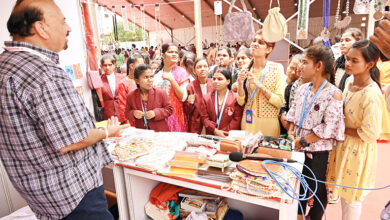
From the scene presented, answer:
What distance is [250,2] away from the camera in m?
12.7

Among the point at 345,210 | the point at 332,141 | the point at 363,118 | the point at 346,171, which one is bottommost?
the point at 345,210

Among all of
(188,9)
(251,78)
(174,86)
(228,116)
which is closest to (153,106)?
(174,86)

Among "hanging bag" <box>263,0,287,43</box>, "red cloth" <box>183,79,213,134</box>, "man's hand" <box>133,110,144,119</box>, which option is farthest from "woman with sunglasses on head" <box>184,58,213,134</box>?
"hanging bag" <box>263,0,287,43</box>

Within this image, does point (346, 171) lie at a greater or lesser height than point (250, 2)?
lesser

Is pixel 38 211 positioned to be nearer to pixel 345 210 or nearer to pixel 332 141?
pixel 332 141

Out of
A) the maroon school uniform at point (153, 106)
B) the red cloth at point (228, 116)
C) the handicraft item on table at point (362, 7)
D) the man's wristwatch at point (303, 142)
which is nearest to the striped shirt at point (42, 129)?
the maroon school uniform at point (153, 106)

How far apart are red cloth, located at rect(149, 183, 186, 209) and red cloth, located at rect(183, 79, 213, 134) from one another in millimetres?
907

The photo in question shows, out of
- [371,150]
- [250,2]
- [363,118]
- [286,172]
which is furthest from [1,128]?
[250,2]

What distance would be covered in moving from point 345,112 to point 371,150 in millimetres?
340

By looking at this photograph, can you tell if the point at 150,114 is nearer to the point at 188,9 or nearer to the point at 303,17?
the point at 303,17

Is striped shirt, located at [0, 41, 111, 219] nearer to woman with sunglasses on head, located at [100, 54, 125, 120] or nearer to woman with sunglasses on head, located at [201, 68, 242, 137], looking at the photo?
woman with sunglasses on head, located at [201, 68, 242, 137]

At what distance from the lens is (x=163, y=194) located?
1.90m

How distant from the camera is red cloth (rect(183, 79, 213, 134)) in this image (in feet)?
8.96

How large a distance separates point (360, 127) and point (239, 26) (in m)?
1.43
